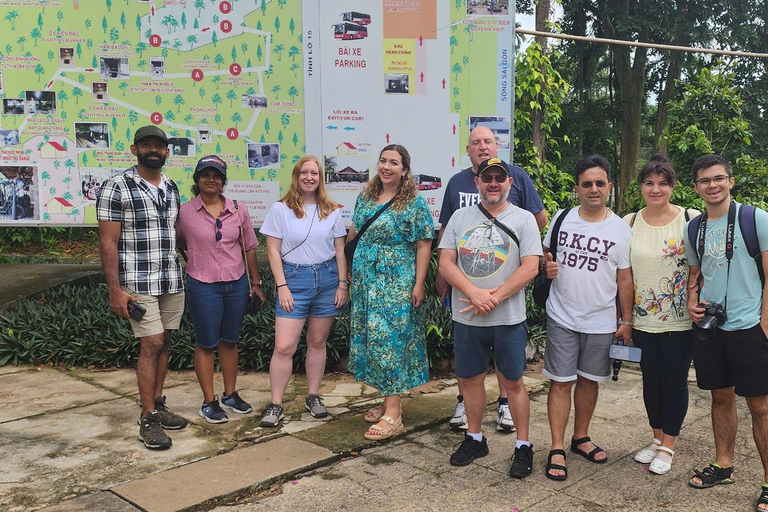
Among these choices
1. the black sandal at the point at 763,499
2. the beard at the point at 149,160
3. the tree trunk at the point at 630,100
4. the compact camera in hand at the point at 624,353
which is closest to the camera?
the black sandal at the point at 763,499

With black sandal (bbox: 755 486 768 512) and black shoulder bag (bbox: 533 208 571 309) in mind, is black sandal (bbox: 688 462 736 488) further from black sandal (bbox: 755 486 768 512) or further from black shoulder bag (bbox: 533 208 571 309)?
black shoulder bag (bbox: 533 208 571 309)

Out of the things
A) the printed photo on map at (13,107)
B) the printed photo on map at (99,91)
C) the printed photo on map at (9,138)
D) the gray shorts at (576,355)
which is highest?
the printed photo on map at (99,91)

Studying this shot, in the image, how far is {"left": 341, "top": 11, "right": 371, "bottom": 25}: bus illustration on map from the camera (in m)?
5.50

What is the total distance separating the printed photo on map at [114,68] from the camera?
5520mm

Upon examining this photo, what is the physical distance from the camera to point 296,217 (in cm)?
430

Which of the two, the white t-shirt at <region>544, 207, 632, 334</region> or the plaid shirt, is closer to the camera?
the white t-shirt at <region>544, 207, 632, 334</region>

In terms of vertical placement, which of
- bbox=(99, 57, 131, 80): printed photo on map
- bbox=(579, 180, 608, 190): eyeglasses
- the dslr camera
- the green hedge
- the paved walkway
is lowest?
the paved walkway

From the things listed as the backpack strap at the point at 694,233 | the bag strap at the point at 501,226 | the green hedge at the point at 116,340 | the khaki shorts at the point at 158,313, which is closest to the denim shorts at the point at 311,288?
the khaki shorts at the point at 158,313

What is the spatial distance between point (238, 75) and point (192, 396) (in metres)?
2.68

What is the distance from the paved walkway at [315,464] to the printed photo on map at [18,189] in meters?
1.61

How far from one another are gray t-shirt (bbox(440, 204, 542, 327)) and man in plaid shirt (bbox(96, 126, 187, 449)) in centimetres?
182

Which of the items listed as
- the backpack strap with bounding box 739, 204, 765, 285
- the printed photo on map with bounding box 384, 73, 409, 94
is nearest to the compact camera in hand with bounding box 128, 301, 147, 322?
the printed photo on map with bounding box 384, 73, 409, 94

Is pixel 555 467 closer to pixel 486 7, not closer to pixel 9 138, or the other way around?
pixel 486 7

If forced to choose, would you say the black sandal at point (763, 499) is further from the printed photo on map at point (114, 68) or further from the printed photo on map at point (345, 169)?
the printed photo on map at point (114, 68)
